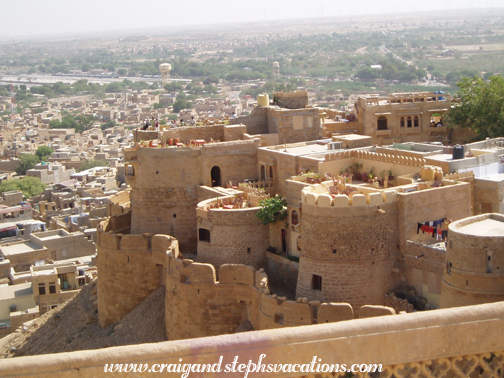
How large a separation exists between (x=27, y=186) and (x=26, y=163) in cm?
1265

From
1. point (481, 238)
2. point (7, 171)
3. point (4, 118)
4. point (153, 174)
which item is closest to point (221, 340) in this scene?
point (481, 238)

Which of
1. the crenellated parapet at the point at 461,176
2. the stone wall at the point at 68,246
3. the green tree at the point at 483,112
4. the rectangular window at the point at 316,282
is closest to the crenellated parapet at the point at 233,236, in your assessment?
the rectangular window at the point at 316,282

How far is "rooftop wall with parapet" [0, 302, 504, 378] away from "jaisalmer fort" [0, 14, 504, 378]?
0.01 m

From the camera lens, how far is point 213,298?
18.0 metres

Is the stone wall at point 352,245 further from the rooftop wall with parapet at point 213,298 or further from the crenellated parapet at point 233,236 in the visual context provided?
the crenellated parapet at point 233,236

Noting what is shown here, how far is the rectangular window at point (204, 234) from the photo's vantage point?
19.6m

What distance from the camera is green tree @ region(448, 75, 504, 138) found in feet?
87.8

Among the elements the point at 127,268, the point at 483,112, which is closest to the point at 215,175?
the point at 127,268

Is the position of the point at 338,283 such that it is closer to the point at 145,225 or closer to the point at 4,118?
the point at 145,225

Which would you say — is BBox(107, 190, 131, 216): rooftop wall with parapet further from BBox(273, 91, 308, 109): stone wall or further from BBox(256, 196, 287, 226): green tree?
BBox(256, 196, 287, 226): green tree

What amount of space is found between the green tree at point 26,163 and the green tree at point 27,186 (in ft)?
31.6

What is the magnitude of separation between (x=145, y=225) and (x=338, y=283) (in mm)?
8187

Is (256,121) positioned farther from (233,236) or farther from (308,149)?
(233,236)

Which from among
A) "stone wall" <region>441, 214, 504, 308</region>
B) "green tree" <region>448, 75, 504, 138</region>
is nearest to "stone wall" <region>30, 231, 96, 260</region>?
"green tree" <region>448, 75, 504, 138</region>
